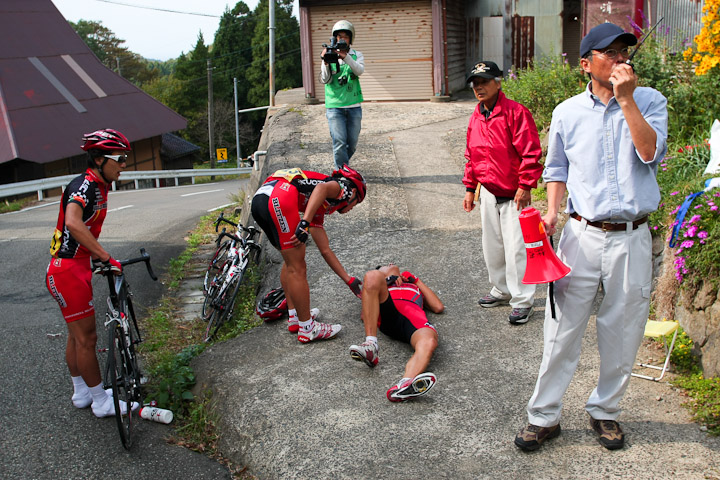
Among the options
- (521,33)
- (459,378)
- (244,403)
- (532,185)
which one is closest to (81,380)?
(244,403)

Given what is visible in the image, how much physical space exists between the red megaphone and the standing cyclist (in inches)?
206

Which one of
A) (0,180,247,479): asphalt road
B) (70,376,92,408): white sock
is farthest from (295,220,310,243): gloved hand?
(70,376,92,408): white sock

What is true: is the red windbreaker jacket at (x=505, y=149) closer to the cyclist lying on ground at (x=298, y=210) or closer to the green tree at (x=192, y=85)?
the cyclist lying on ground at (x=298, y=210)

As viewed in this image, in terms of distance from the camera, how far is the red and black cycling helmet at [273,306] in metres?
6.22

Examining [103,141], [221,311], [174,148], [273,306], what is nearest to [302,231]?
[273,306]

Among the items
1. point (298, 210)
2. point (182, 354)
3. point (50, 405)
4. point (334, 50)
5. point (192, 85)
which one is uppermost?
point (192, 85)

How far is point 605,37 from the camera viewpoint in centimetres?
340

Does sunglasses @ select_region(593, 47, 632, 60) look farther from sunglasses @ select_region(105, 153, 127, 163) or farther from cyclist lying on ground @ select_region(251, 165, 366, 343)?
sunglasses @ select_region(105, 153, 127, 163)

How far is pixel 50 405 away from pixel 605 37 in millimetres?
4817

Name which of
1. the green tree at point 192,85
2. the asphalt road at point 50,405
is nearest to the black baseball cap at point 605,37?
the asphalt road at point 50,405

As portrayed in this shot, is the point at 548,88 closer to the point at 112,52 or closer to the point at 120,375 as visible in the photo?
the point at 120,375

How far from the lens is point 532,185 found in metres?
5.33

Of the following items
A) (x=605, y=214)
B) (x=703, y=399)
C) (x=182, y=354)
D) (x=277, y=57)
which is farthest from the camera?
(x=277, y=57)

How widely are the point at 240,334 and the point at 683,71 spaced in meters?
6.38
